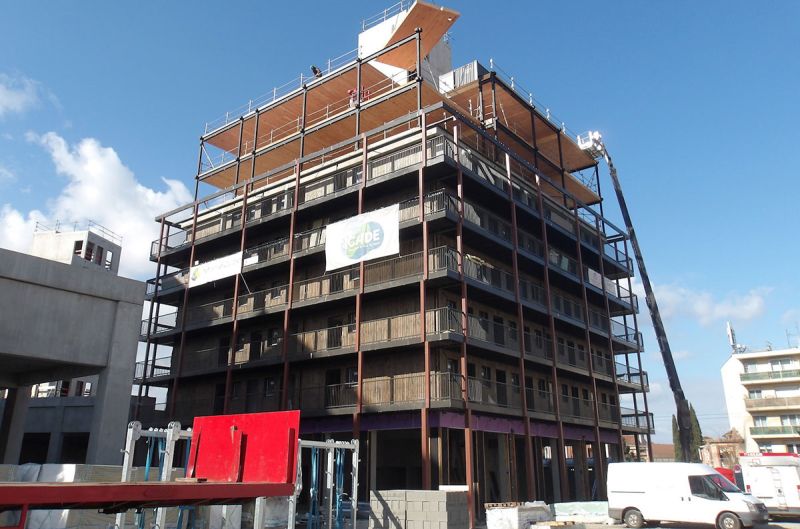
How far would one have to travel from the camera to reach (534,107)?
39.0 m

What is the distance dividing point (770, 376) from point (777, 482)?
185ft

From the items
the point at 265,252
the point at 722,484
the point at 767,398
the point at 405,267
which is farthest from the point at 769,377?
the point at 265,252

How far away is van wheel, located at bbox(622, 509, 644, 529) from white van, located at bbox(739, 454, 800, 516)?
6.65 metres

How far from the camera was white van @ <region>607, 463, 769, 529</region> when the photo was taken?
69.9 ft

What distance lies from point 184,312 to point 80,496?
1393 inches

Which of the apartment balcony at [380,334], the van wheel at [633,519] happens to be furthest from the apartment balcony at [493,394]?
the van wheel at [633,519]

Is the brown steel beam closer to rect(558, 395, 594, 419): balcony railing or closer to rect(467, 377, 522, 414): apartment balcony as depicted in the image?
rect(467, 377, 522, 414): apartment balcony

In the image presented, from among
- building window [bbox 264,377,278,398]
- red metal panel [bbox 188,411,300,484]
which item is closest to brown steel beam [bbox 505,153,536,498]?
building window [bbox 264,377,278,398]

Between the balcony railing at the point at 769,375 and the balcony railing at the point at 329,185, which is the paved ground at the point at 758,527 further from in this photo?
the balcony railing at the point at 769,375

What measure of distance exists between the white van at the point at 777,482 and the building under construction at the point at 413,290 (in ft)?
29.3

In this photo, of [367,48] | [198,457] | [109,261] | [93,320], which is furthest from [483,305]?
[109,261]

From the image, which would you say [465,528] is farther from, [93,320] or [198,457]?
[93,320]

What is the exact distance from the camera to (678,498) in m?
22.5

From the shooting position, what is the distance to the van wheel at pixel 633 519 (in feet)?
76.7
